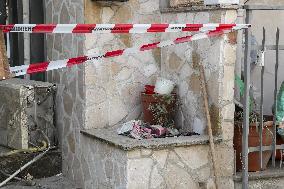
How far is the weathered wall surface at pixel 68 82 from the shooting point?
793 centimetres

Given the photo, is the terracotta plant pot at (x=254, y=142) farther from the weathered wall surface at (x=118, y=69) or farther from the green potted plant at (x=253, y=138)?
the weathered wall surface at (x=118, y=69)

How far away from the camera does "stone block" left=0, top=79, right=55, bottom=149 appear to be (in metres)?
8.15

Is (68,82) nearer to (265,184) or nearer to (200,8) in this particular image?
(200,8)

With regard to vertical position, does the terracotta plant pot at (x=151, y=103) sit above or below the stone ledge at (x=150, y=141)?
above

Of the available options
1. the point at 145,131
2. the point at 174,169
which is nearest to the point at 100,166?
the point at 145,131

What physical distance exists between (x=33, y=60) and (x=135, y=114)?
195 cm


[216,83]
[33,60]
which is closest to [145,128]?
[216,83]

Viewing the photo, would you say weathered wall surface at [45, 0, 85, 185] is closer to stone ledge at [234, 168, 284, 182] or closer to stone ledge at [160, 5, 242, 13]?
stone ledge at [160, 5, 242, 13]

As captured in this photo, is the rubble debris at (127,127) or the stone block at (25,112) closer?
the rubble debris at (127,127)

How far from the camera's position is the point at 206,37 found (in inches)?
268

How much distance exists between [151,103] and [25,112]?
1769mm

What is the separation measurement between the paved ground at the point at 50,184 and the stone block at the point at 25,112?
524 mm

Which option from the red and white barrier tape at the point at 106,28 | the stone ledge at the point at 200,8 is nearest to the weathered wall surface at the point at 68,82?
the stone ledge at the point at 200,8

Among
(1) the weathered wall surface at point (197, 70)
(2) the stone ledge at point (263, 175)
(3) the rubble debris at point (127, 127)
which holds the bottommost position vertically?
(2) the stone ledge at point (263, 175)
